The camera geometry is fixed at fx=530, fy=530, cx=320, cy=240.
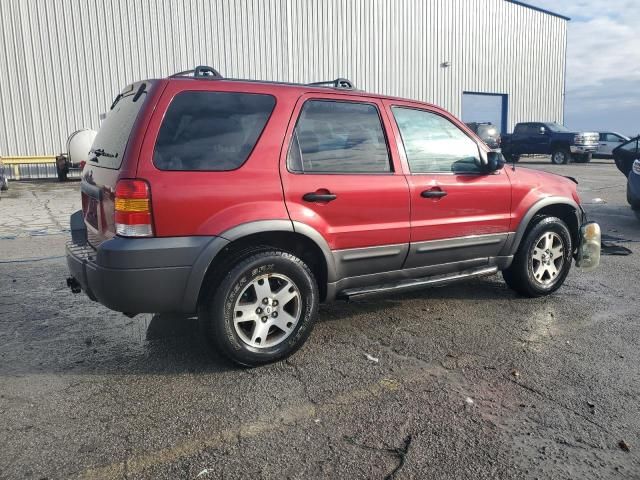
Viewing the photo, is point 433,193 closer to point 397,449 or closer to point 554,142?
point 397,449

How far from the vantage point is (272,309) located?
342cm

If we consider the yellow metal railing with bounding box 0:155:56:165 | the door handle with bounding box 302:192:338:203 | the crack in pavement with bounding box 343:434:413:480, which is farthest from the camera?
the yellow metal railing with bounding box 0:155:56:165

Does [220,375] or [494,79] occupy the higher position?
[494,79]

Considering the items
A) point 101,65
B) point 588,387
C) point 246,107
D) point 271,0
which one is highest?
point 271,0

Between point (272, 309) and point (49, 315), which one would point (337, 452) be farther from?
point (49, 315)

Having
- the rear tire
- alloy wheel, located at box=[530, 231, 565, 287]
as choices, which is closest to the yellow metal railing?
alloy wheel, located at box=[530, 231, 565, 287]

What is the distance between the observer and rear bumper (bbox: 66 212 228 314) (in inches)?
119

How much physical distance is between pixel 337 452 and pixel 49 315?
3082mm

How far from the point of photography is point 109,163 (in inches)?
130

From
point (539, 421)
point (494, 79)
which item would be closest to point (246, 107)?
point (539, 421)

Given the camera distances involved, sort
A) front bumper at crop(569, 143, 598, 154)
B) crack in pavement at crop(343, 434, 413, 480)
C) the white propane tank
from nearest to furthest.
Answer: crack in pavement at crop(343, 434, 413, 480)
the white propane tank
front bumper at crop(569, 143, 598, 154)

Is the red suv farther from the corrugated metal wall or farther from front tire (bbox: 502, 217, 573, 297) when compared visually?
the corrugated metal wall

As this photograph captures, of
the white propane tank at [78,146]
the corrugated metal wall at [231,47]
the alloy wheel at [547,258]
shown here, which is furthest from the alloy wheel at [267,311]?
the corrugated metal wall at [231,47]

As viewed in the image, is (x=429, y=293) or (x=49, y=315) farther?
(x=429, y=293)
